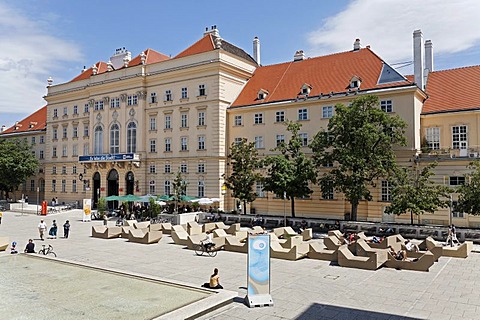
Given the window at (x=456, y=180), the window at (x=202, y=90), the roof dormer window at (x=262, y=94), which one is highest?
the window at (x=202, y=90)

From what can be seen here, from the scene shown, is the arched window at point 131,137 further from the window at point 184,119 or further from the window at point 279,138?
the window at point 279,138

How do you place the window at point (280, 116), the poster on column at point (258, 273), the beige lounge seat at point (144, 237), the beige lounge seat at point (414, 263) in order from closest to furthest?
1. the poster on column at point (258, 273)
2. the beige lounge seat at point (414, 263)
3. the beige lounge seat at point (144, 237)
4. the window at point (280, 116)

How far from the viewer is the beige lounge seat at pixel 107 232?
2903 cm

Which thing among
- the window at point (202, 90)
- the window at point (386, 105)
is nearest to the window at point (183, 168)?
the window at point (202, 90)

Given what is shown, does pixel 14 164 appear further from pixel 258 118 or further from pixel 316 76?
pixel 316 76

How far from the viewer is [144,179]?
50.1 metres

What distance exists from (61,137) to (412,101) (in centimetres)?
4683

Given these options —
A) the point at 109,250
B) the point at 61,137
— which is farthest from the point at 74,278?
the point at 61,137

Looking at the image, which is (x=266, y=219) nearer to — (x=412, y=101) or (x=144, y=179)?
(x=412, y=101)

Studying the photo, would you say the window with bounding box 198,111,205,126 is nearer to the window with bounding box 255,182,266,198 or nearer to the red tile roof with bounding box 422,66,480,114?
the window with bounding box 255,182,266,198

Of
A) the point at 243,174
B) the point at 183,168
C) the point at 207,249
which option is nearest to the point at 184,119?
the point at 183,168

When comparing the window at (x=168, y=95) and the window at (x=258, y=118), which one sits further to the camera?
the window at (x=168, y=95)

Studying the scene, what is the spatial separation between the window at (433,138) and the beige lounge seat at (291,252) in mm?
19769

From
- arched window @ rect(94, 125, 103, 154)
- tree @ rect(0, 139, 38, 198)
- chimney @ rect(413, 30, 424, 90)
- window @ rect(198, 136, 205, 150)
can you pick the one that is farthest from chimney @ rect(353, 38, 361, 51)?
tree @ rect(0, 139, 38, 198)
